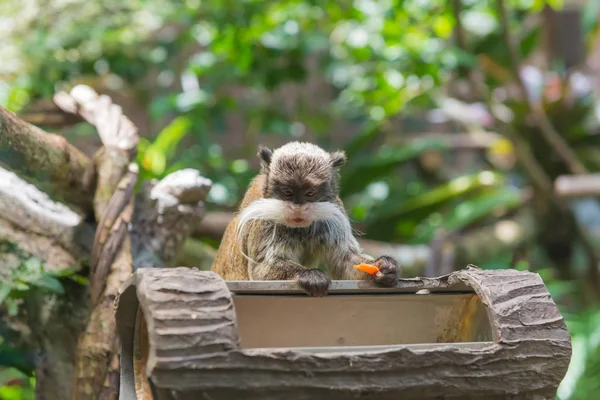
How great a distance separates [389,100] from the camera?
470 cm

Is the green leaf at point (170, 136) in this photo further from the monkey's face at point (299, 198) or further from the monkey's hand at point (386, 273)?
the monkey's hand at point (386, 273)

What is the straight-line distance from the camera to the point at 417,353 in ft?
4.32

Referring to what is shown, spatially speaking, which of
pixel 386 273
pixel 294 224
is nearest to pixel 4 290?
pixel 294 224

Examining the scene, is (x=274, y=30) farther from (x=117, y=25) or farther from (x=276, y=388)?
(x=276, y=388)

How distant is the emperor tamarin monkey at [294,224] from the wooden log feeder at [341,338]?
334 millimetres

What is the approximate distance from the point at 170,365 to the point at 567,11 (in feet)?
20.5

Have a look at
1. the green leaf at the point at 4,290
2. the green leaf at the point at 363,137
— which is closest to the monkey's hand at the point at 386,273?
the green leaf at the point at 4,290

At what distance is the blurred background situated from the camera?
4.07 m

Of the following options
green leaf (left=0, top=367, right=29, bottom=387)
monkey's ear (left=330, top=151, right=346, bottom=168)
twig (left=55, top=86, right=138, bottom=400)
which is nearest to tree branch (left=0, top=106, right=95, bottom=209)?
twig (left=55, top=86, right=138, bottom=400)

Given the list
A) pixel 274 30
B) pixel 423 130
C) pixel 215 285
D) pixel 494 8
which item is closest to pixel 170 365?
pixel 215 285

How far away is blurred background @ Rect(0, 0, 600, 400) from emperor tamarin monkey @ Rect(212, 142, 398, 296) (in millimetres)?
1029

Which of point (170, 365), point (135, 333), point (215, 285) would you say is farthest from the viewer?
point (135, 333)

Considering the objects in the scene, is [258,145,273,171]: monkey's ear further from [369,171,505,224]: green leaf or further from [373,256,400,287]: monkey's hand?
[369,171,505,224]: green leaf

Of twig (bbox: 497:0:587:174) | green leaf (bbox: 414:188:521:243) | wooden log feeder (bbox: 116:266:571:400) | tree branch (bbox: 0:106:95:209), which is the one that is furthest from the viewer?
green leaf (bbox: 414:188:521:243)
